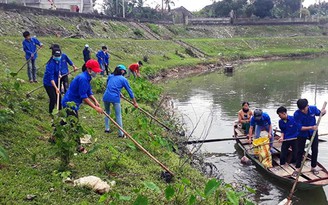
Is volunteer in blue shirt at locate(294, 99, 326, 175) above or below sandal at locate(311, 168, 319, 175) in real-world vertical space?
above

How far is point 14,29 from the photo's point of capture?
2367cm

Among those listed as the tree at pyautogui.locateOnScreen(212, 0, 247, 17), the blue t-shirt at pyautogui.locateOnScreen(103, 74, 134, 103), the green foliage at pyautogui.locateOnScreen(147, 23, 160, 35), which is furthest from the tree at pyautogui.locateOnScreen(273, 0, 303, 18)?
the blue t-shirt at pyautogui.locateOnScreen(103, 74, 134, 103)

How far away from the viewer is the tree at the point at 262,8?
61.6 m

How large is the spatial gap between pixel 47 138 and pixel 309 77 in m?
27.0

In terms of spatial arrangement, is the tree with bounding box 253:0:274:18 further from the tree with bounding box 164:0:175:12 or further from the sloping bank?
the sloping bank

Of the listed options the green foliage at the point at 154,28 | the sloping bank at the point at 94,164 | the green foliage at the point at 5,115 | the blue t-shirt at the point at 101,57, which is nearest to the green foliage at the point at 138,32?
the green foliage at the point at 154,28

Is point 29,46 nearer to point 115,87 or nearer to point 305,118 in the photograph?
point 115,87

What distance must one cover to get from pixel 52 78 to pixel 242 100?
14.0m

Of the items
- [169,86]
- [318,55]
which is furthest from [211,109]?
[318,55]

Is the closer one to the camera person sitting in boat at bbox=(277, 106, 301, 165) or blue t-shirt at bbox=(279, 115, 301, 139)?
person sitting in boat at bbox=(277, 106, 301, 165)

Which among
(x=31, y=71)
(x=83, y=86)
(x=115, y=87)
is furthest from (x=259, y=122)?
(x=31, y=71)

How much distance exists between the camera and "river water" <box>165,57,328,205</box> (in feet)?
28.9

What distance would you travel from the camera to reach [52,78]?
8414mm

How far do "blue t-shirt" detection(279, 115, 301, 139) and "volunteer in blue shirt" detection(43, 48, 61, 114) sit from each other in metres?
5.93
